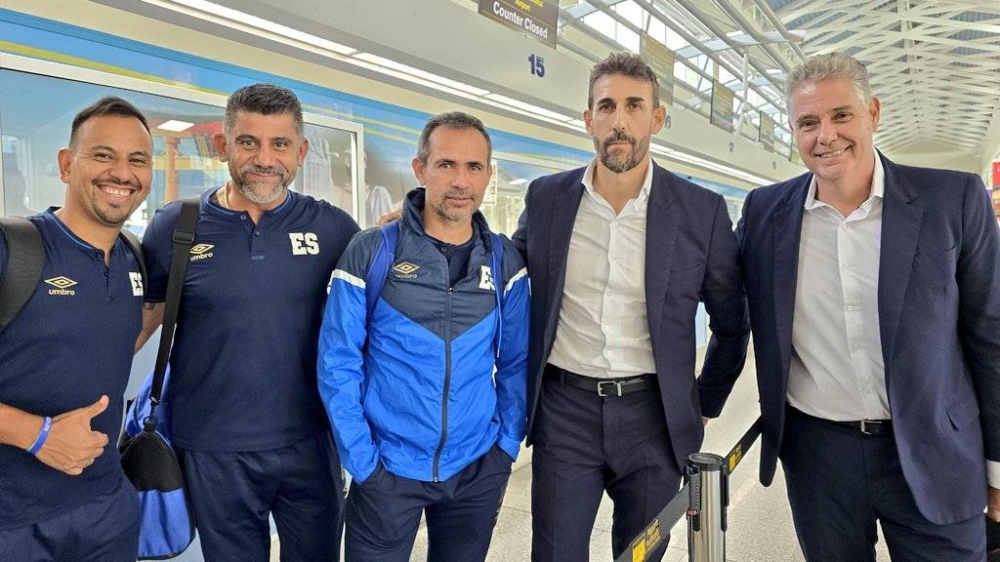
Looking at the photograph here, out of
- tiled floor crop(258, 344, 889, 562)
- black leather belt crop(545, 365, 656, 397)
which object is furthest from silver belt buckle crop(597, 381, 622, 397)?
tiled floor crop(258, 344, 889, 562)

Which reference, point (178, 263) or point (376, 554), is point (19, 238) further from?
point (376, 554)

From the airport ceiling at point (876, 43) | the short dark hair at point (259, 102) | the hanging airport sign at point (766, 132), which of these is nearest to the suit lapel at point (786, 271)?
the short dark hair at point (259, 102)

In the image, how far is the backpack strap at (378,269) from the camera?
1.98 meters

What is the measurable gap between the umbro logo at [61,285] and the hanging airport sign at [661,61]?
5.56 meters

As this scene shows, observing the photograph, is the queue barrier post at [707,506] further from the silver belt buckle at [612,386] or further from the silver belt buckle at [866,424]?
the silver belt buckle at [866,424]

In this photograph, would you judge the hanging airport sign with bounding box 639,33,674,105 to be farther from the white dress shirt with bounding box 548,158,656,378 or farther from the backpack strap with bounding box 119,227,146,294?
the backpack strap with bounding box 119,227,146,294

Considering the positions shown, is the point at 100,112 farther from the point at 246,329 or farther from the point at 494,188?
the point at 494,188

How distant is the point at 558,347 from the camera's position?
7.36ft

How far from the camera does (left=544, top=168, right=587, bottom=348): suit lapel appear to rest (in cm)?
218

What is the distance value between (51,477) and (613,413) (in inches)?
65.5

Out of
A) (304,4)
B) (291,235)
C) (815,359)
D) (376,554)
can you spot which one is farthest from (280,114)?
(815,359)

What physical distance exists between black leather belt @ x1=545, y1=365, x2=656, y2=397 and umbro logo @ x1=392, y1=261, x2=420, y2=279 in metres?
0.64

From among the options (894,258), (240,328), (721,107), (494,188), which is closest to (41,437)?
(240,328)

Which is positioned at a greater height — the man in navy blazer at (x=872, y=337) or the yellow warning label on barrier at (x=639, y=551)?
the man in navy blazer at (x=872, y=337)
